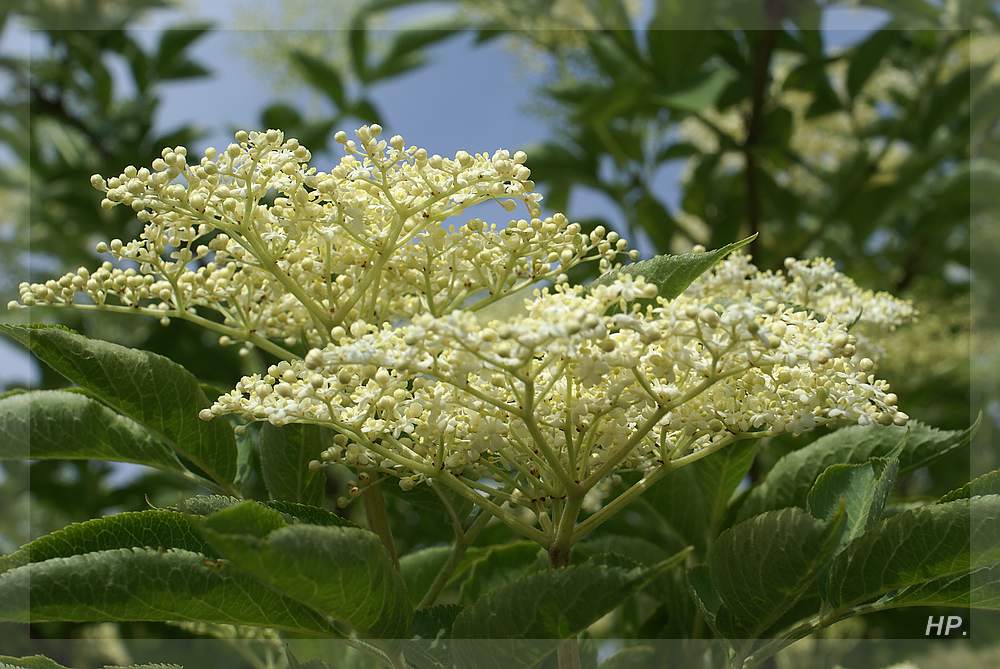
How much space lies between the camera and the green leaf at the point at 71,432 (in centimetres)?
111

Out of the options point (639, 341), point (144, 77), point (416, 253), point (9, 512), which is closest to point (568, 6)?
point (144, 77)

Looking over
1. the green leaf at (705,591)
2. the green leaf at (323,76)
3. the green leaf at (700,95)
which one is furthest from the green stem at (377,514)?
the green leaf at (323,76)

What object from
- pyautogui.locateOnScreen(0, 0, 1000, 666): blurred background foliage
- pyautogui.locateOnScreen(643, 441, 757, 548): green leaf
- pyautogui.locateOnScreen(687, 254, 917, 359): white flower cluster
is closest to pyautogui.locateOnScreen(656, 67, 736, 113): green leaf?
pyautogui.locateOnScreen(0, 0, 1000, 666): blurred background foliage

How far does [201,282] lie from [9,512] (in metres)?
4.48

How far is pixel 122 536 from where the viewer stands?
2.75 ft

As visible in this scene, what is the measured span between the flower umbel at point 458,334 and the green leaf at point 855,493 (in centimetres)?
7

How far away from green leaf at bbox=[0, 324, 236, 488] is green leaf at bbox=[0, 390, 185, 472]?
0.06 metres

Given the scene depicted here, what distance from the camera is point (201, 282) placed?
109 centimetres

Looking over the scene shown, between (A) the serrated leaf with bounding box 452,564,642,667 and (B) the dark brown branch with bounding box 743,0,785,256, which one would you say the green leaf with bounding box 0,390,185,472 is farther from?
(B) the dark brown branch with bounding box 743,0,785,256

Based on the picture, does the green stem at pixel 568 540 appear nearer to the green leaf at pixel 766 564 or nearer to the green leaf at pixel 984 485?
the green leaf at pixel 766 564

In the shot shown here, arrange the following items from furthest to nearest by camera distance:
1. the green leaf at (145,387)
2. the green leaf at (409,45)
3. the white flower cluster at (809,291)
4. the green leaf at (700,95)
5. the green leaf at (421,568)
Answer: the green leaf at (409,45), the green leaf at (700,95), the green leaf at (421,568), the white flower cluster at (809,291), the green leaf at (145,387)

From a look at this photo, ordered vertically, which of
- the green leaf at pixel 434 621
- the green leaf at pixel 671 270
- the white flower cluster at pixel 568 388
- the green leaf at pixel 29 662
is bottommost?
the green leaf at pixel 434 621

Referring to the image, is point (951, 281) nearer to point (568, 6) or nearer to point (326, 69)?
point (568, 6)

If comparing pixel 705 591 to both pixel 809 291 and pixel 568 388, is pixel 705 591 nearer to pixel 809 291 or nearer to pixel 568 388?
pixel 568 388
